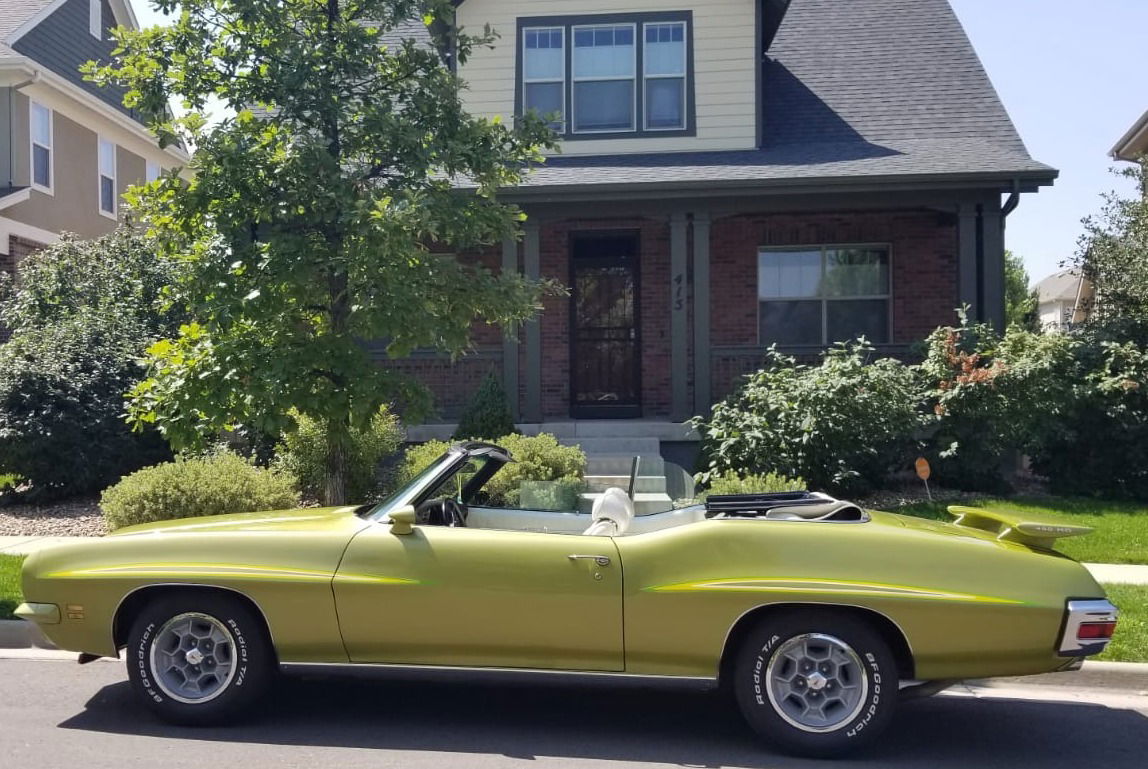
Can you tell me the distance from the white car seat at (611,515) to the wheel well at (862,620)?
2.51ft

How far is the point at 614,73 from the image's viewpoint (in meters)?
14.8

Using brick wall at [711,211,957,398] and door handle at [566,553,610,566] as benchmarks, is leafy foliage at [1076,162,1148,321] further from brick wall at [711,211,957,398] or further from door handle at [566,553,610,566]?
door handle at [566,553,610,566]

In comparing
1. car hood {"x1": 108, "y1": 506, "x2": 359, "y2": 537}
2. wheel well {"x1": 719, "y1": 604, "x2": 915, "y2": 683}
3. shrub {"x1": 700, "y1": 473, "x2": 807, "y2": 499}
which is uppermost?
car hood {"x1": 108, "y1": 506, "x2": 359, "y2": 537}

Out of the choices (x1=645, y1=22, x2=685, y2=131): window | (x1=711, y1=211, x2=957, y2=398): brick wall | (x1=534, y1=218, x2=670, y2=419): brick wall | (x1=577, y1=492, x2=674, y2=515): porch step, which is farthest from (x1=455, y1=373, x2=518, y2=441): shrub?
(x1=577, y1=492, x2=674, y2=515): porch step

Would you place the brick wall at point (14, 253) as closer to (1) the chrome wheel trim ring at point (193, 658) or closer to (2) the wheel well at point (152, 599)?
(2) the wheel well at point (152, 599)

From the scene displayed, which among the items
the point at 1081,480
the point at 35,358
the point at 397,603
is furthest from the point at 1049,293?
the point at 397,603

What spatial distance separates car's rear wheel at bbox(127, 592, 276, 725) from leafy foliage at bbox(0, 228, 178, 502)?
233 inches

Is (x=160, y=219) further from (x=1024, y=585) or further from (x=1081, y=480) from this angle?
(x=1081, y=480)

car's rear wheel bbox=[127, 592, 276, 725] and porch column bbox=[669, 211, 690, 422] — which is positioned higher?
porch column bbox=[669, 211, 690, 422]

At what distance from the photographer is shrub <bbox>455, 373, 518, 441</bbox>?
12.8m

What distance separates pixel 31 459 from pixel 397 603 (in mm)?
8201

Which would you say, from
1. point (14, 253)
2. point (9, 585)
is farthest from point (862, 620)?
point (14, 253)

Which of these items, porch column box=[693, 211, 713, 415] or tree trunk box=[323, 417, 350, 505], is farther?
porch column box=[693, 211, 713, 415]

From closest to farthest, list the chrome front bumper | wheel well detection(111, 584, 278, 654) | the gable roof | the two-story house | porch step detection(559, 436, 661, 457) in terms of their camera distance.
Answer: the chrome front bumper
wheel well detection(111, 584, 278, 654)
porch step detection(559, 436, 661, 457)
the gable roof
the two-story house
